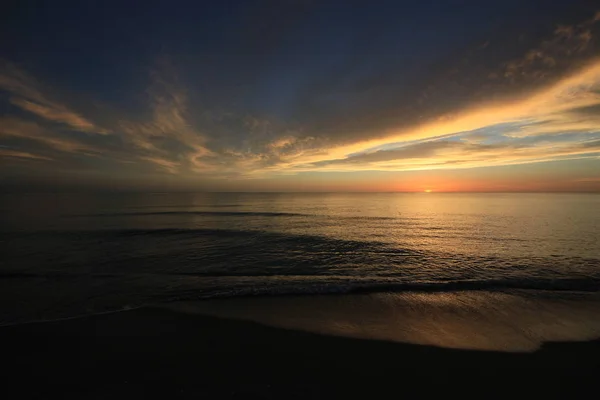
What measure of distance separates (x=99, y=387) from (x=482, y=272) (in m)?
19.0

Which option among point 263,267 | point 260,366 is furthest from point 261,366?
point 263,267

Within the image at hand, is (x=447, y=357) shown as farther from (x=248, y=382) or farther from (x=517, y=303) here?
(x=517, y=303)

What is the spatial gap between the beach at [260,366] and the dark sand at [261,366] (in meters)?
0.03

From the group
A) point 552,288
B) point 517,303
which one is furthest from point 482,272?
point 517,303

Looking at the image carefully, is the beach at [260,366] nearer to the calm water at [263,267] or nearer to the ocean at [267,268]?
the ocean at [267,268]

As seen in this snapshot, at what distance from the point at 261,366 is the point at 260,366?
26 mm

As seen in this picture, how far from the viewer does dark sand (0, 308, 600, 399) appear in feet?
18.8

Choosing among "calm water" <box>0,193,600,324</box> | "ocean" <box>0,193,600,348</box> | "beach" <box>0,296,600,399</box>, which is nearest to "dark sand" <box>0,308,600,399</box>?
"beach" <box>0,296,600,399</box>

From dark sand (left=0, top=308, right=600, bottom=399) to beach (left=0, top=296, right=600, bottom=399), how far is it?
25 millimetres

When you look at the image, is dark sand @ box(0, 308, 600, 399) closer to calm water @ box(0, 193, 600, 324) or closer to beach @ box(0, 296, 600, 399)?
beach @ box(0, 296, 600, 399)

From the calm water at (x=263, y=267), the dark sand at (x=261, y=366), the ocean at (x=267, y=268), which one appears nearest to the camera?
the dark sand at (x=261, y=366)

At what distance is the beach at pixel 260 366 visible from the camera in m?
5.75

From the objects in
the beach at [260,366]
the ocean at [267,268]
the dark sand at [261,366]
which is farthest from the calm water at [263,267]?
the dark sand at [261,366]

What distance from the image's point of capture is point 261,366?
6598 millimetres
